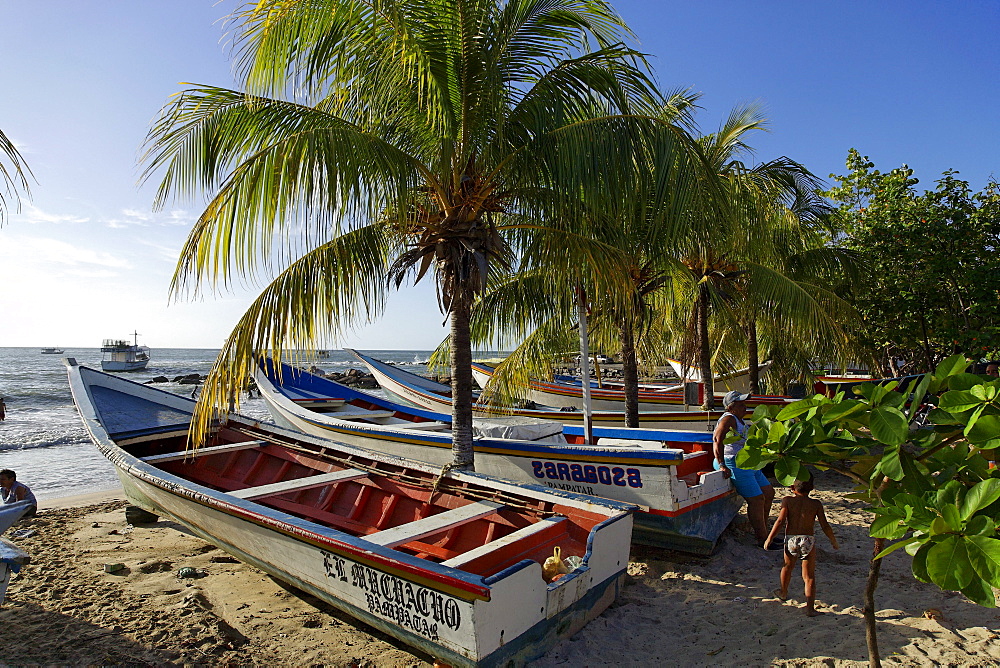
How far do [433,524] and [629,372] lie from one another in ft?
16.1

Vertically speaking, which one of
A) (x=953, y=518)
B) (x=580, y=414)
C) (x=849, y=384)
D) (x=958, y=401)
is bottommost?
(x=580, y=414)

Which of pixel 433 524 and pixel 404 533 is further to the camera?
pixel 433 524

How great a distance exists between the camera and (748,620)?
182 inches

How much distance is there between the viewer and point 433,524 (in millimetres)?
5117

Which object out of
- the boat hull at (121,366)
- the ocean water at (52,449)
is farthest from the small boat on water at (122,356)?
the ocean water at (52,449)

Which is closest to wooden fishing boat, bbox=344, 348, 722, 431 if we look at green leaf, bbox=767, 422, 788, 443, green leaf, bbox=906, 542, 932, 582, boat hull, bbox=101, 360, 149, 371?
green leaf, bbox=767, 422, 788, 443

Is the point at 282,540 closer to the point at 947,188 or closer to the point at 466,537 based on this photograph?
the point at 466,537

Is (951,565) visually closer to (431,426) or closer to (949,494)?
(949,494)

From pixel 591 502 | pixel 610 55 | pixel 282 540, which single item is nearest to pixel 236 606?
pixel 282 540

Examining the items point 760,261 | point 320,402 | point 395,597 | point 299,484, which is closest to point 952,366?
point 395,597

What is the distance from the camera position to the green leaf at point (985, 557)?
1.64 meters

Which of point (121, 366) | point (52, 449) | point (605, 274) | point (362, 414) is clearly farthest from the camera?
point (121, 366)

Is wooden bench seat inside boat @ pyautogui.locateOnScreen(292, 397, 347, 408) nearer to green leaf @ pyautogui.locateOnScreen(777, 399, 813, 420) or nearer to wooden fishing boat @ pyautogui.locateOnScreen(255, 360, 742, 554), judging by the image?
wooden fishing boat @ pyautogui.locateOnScreen(255, 360, 742, 554)

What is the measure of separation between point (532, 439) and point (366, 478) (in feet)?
7.42
